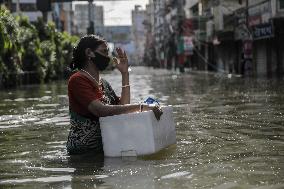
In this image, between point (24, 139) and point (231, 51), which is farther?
point (231, 51)

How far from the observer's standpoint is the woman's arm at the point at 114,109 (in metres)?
7.16

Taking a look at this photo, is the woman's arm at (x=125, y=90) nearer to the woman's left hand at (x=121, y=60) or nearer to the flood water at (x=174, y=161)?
the woman's left hand at (x=121, y=60)

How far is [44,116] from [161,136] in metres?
7.63

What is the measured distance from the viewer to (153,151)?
7305 millimetres

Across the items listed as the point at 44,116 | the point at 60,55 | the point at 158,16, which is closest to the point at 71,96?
the point at 44,116

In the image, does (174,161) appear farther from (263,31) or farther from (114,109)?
(263,31)

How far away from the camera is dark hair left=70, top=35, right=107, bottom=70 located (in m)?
7.41

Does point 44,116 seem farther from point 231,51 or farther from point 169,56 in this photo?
point 169,56

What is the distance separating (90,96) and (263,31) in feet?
124

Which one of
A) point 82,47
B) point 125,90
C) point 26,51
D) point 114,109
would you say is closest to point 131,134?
point 114,109

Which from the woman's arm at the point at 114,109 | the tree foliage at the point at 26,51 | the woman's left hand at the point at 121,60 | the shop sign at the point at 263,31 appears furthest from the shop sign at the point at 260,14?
the woman's arm at the point at 114,109

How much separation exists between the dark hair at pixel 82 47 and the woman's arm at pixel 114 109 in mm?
596

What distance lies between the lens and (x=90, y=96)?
719cm

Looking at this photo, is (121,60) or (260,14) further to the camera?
(260,14)
